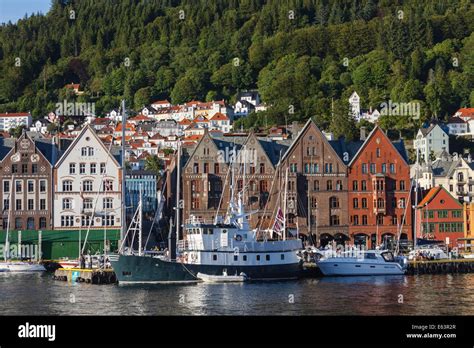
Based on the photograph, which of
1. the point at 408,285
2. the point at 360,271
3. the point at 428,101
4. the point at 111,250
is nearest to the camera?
the point at 408,285

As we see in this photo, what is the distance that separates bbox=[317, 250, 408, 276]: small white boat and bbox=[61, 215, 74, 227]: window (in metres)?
26.2

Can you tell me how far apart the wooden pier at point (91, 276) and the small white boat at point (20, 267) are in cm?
1086

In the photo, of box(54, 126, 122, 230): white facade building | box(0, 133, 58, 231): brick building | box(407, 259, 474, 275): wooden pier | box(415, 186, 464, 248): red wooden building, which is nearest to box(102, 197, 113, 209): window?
box(54, 126, 122, 230): white facade building

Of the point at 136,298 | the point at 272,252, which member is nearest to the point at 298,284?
the point at 272,252

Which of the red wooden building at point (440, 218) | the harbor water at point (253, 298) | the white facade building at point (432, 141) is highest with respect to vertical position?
the white facade building at point (432, 141)

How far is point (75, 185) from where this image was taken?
9275 centimetres

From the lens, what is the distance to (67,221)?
92438mm

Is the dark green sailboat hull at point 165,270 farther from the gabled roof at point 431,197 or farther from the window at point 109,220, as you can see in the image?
the gabled roof at point 431,197

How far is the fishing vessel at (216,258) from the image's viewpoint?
6769cm

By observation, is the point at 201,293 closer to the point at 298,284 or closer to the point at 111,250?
the point at 298,284

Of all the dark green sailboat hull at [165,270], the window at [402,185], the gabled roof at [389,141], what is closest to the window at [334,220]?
the gabled roof at [389,141]

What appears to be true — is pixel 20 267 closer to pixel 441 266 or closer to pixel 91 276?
pixel 91 276

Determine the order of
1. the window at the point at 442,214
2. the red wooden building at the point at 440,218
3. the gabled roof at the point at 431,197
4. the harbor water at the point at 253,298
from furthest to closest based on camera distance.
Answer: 1. the window at the point at 442,214
2. the gabled roof at the point at 431,197
3. the red wooden building at the point at 440,218
4. the harbor water at the point at 253,298
